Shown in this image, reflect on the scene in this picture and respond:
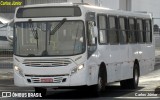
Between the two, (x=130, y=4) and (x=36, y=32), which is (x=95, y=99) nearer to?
(x=36, y=32)

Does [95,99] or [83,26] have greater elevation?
[83,26]

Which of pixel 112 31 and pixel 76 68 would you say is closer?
pixel 76 68

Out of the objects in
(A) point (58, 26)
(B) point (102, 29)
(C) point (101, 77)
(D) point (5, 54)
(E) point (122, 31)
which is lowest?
(D) point (5, 54)

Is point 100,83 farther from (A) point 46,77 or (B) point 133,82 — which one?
(B) point 133,82

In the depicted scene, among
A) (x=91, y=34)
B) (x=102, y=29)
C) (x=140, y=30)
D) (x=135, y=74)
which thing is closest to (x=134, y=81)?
(x=135, y=74)

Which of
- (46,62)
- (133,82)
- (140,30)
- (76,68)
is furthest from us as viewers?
(140,30)

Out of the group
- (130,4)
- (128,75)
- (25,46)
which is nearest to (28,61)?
(25,46)

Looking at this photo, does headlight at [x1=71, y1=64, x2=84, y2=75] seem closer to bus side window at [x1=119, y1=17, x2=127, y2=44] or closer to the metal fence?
bus side window at [x1=119, y1=17, x2=127, y2=44]

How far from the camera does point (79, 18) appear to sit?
1842 cm

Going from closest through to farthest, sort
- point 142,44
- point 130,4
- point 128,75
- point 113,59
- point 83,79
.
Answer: point 83,79, point 113,59, point 128,75, point 142,44, point 130,4

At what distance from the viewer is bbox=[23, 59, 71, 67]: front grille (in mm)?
18188

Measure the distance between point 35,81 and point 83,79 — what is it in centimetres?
143

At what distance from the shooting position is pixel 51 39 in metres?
18.5

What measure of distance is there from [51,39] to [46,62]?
0.71m
